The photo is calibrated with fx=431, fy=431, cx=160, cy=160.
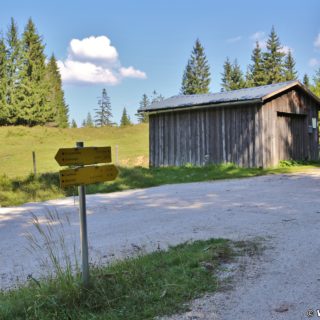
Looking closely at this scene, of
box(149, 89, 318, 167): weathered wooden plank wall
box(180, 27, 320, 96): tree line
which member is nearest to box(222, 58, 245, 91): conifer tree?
box(180, 27, 320, 96): tree line

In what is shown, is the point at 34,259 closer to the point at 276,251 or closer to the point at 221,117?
the point at 276,251

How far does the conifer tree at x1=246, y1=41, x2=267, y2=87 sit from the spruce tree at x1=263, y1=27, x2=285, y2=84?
58cm

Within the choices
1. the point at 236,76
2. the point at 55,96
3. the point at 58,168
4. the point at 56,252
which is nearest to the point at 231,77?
the point at 236,76

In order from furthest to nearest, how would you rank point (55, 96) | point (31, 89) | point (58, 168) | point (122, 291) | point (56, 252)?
point (55, 96) < point (31, 89) < point (58, 168) < point (56, 252) < point (122, 291)

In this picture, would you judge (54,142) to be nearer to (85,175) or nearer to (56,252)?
(56,252)

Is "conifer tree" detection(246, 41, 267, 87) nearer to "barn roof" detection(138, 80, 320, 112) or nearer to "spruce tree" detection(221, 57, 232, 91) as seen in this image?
"spruce tree" detection(221, 57, 232, 91)

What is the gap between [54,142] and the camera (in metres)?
40.1

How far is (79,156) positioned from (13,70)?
5110 centimetres

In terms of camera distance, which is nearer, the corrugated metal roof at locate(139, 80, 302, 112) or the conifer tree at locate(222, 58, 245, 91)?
the corrugated metal roof at locate(139, 80, 302, 112)

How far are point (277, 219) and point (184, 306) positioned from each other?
3991 mm

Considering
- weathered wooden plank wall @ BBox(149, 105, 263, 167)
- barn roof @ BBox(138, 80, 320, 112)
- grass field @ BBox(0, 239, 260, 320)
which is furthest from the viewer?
weathered wooden plank wall @ BBox(149, 105, 263, 167)

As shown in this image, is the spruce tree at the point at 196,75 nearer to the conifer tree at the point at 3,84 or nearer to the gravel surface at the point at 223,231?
the conifer tree at the point at 3,84

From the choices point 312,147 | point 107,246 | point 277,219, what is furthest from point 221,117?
point 107,246

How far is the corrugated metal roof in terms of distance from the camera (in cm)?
1795
